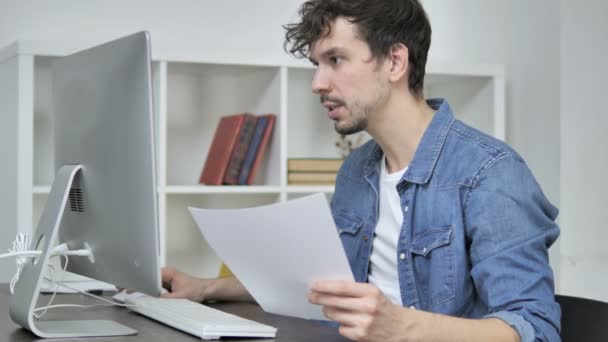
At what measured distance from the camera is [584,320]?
147 centimetres

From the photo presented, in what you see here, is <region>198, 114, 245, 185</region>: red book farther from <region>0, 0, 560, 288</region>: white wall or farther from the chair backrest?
the chair backrest

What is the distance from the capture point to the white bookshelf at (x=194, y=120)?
294 cm

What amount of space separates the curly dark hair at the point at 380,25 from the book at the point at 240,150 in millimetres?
1210

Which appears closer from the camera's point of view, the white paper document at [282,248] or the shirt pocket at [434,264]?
the white paper document at [282,248]

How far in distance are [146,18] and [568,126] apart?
5.43ft

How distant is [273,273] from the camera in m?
1.41

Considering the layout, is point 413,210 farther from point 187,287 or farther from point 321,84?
point 187,287

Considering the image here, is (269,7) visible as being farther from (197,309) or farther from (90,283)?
(197,309)

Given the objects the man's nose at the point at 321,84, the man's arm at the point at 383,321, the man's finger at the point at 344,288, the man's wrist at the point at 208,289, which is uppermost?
the man's nose at the point at 321,84

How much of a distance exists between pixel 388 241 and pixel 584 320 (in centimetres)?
49

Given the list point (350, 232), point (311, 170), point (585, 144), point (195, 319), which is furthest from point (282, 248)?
Result: point (585, 144)

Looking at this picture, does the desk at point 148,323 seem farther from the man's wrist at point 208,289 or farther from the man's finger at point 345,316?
the man's finger at point 345,316

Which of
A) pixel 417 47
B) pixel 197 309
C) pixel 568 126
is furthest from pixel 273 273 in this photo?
pixel 568 126

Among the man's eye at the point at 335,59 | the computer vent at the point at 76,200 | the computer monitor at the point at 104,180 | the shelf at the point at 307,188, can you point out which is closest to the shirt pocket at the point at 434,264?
the man's eye at the point at 335,59
